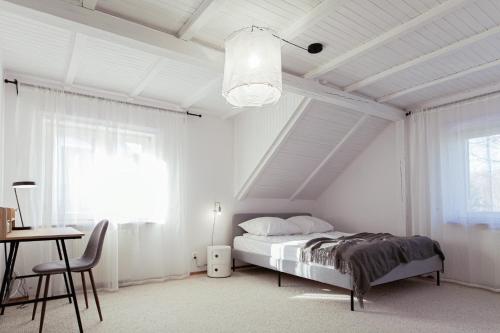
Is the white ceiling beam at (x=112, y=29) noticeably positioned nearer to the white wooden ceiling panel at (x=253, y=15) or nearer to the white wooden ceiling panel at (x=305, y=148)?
the white wooden ceiling panel at (x=253, y=15)

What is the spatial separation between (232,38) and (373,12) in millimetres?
1105

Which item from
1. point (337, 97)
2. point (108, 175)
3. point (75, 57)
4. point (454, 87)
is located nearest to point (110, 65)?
point (75, 57)

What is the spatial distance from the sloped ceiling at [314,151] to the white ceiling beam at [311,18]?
1.49 metres

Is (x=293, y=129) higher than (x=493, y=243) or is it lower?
higher

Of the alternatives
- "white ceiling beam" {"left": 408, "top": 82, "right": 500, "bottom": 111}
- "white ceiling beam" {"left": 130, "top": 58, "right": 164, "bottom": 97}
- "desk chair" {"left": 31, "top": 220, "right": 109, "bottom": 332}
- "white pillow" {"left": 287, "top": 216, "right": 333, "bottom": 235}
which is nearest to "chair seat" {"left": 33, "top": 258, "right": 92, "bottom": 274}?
"desk chair" {"left": 31, "top": 220, "right": 109, "bottom": 332}

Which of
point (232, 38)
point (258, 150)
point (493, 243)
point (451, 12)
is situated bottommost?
point (493, 243)

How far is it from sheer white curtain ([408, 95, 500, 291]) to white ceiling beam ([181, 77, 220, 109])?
9.54 ft

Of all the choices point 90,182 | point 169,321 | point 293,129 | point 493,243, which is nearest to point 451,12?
point 293,129

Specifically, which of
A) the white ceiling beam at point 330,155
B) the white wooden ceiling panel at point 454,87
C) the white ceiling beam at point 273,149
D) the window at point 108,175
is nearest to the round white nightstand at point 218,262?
the window at point 108,175

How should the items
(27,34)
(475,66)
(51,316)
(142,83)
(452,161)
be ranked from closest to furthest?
(27,34) → (51,316) → (475,66) → (142,83) → (452,161)

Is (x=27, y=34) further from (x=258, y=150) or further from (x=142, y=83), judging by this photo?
(x=258, y=150)

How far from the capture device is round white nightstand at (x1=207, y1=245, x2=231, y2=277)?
193 inches

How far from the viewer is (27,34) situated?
305 centimetres

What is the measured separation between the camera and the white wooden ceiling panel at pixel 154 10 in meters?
2.58
